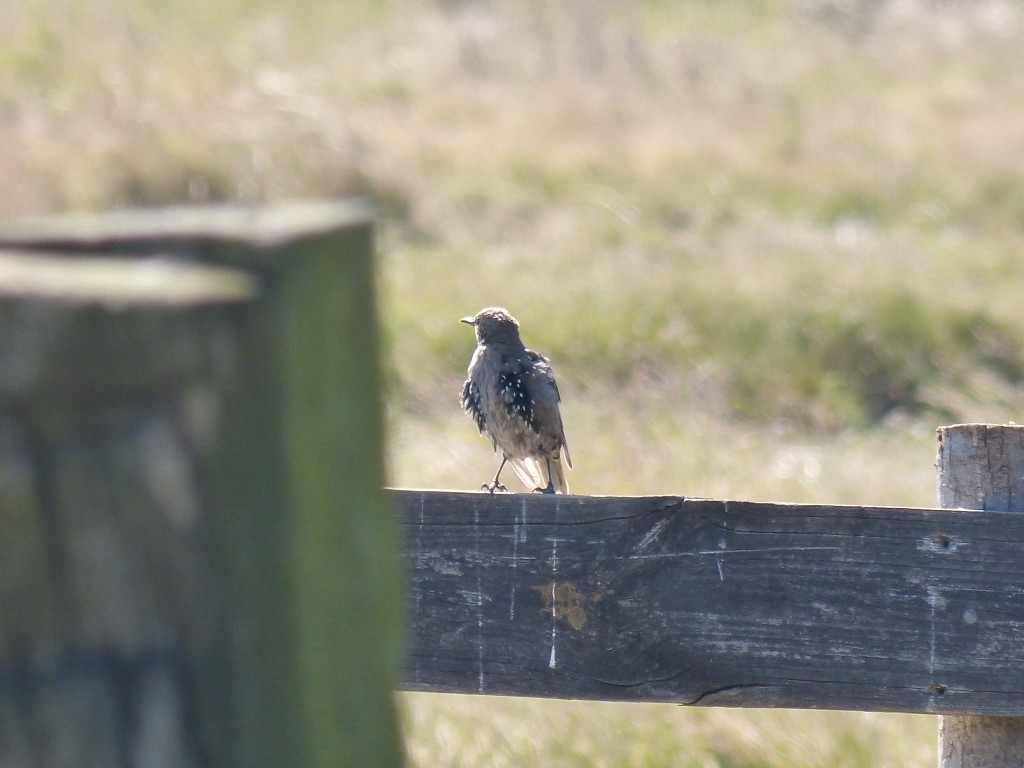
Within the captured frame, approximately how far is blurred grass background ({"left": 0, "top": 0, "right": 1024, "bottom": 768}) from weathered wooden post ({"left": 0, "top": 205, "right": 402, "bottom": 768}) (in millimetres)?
3482

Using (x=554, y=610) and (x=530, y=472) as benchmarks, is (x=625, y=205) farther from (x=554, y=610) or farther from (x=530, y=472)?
(x=554, y=610)

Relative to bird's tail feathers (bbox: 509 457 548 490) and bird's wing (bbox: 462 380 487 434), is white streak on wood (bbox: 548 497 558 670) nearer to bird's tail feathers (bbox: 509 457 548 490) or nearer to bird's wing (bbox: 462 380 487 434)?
bird's wing (bbox: 462 380 487 434)

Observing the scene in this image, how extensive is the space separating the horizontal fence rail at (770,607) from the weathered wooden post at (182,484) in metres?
1.14

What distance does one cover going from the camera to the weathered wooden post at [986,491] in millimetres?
2064

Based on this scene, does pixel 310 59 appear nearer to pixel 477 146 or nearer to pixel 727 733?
pixel 477 146

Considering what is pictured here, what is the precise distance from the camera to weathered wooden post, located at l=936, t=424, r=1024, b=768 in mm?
2064

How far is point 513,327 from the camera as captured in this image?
19.5 ft

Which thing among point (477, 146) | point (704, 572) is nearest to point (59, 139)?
point (477, 146)

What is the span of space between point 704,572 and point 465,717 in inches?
107

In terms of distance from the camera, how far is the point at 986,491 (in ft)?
6.86

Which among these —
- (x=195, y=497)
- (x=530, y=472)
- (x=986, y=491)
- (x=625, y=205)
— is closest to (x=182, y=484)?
(x=195, y=497)

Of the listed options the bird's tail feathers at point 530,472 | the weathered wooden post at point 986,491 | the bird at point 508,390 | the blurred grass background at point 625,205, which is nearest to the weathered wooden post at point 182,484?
the weathered wooden post at point 986,491

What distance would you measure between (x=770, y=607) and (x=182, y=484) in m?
1.33

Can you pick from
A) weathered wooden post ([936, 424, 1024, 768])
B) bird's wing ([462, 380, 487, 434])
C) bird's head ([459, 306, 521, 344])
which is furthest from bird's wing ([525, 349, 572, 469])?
weathered wooden post ([936, 424, 1024, 768])
